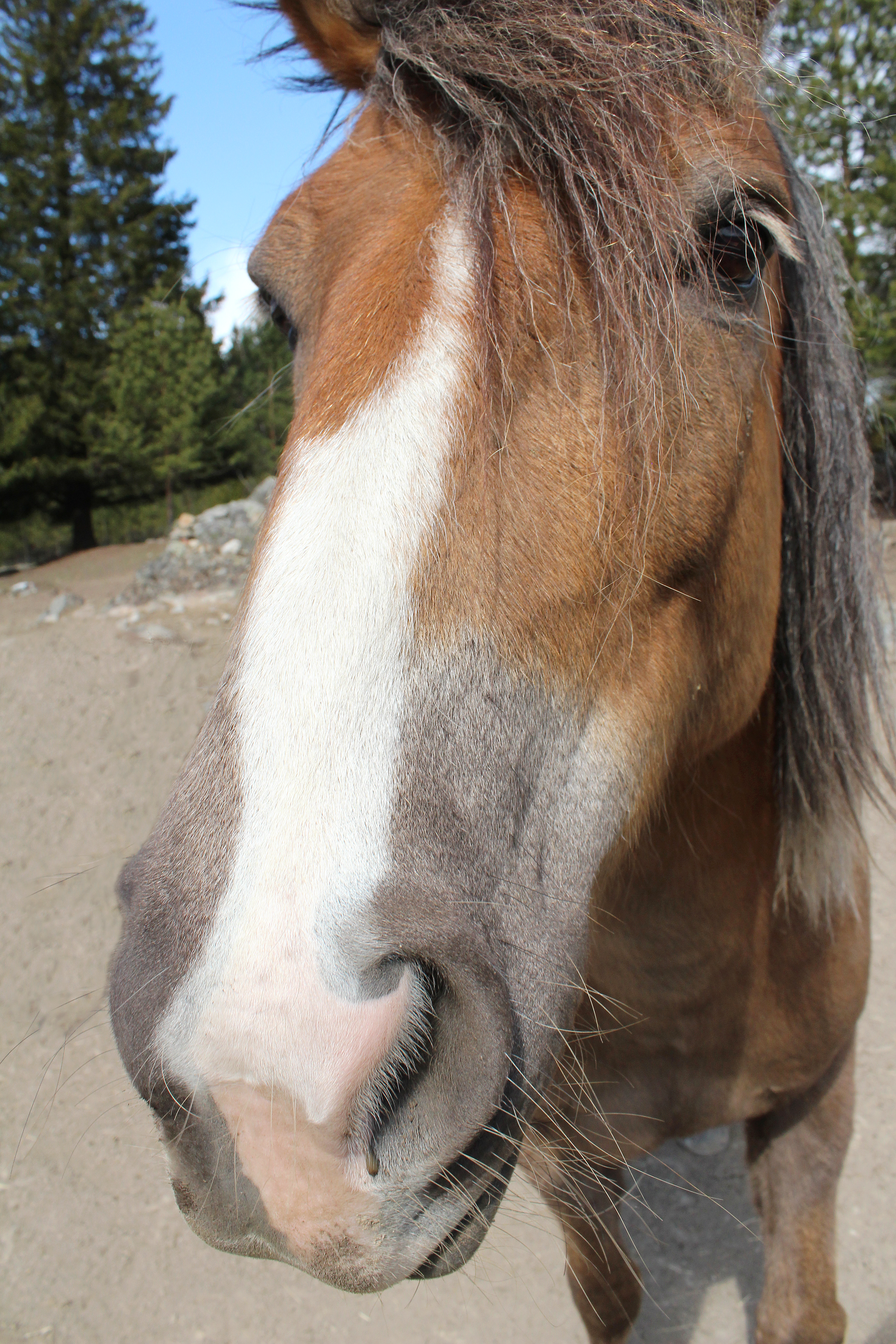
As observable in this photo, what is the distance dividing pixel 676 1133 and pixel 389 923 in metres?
1.51

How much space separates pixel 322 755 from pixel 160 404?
1924 cm

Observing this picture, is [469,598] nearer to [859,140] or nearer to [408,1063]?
[408,1063]

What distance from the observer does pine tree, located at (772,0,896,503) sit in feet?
4.72

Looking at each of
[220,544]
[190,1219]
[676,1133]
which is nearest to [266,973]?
[190,1219]

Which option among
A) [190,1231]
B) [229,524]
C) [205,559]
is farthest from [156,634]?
[190,1231]

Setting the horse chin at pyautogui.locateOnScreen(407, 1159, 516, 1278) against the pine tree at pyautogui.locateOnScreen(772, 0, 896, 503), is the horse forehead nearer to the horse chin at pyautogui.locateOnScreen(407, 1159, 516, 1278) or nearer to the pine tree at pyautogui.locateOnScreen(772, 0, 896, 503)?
the pine tree at pyautogui.locateOnScreen(772, 0, 896, 503)

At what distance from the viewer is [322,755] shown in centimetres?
77

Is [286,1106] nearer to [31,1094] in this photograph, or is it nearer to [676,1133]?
[676,1133]

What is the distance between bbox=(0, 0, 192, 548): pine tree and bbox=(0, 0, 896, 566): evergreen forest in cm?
4

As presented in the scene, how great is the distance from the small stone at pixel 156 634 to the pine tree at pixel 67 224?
13514 mm

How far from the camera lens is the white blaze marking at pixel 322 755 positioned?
725mm

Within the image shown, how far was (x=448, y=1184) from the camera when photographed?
2.69 ft

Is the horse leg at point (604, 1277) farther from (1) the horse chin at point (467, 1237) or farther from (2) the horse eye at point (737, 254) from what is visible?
(2) the horse eye at point (737, 254)

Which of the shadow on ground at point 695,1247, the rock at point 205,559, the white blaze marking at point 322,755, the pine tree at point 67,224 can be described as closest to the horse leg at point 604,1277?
the shadow on ground at point 695,1247
